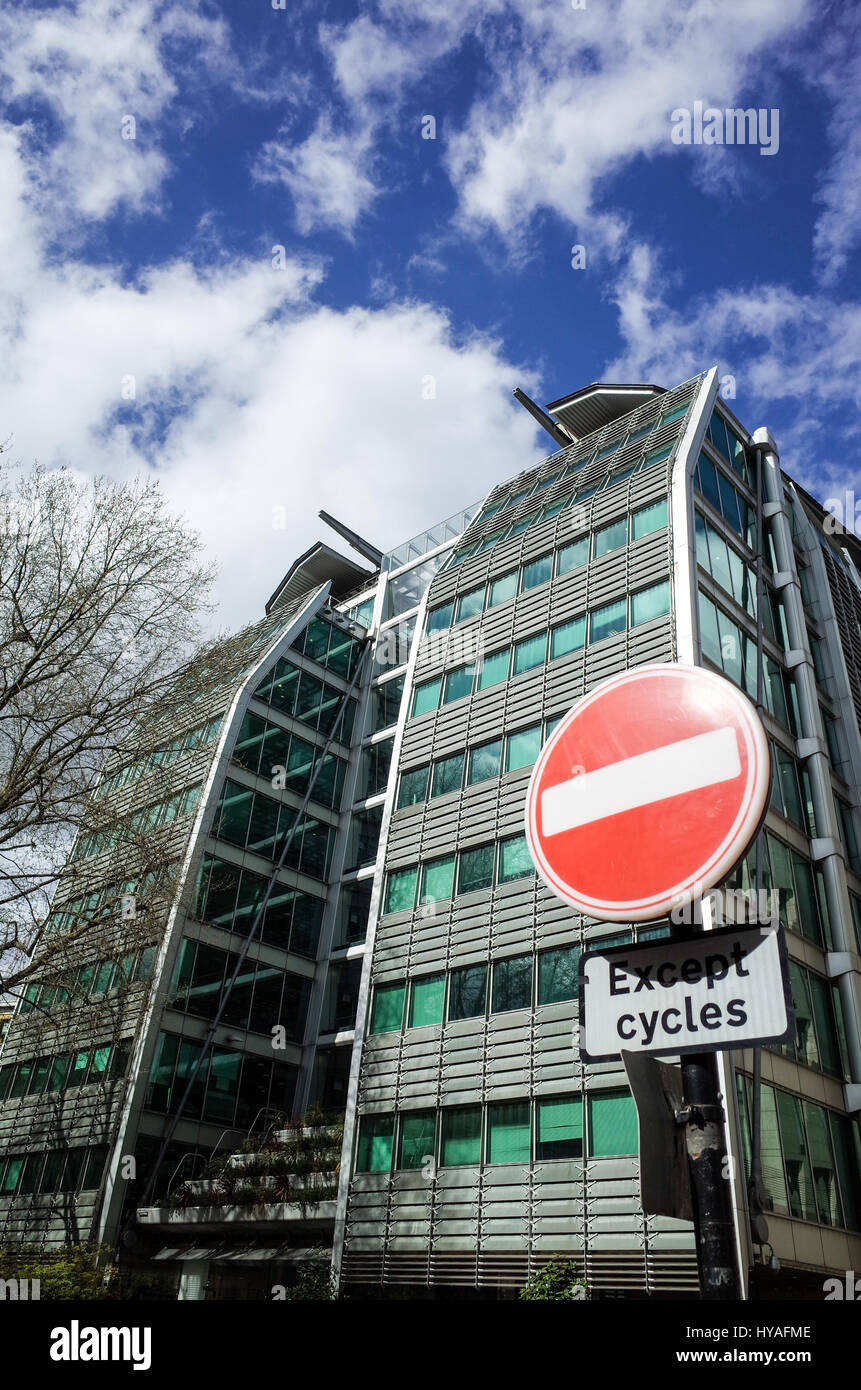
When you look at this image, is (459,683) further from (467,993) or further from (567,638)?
(467,993)

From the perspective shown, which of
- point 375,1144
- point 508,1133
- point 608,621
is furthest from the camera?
point 608,621

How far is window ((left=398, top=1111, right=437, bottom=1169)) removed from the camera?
65.2 ft

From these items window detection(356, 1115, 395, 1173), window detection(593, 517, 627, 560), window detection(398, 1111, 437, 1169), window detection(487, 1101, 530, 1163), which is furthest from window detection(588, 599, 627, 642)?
window detection(356, 1115, 395, 1173)

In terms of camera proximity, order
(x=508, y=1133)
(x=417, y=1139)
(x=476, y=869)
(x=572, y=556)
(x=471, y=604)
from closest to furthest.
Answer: (x=508, y=1133)
(x=417, y=1139)
(x=476, y=869)
(x=572, y=556)
(x=471, y=604)

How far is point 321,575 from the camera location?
44000 millimetres

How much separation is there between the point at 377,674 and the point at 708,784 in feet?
118

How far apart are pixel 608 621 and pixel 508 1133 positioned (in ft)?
38.6

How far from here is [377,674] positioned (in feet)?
127

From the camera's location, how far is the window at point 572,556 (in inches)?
993

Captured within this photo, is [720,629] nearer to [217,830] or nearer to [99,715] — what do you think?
[99,715]

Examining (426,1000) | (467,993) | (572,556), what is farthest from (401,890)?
(572,556)

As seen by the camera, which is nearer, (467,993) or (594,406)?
(467,993)

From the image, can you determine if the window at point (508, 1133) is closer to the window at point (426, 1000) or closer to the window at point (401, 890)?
the window at point (426, 1000)
